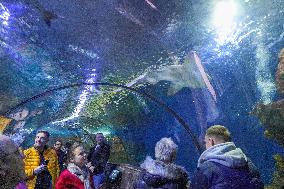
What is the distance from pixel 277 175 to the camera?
11.9 m

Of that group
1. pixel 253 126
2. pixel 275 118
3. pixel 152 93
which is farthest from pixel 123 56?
pixel 253 126

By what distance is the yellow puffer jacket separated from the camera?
22.7 feet

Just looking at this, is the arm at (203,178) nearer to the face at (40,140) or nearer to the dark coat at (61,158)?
the face at (40,140)

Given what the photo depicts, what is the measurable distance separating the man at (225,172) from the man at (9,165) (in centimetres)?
243

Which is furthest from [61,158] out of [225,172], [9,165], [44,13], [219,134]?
[9,165]

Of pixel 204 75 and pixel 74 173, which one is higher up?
pixel 204 75

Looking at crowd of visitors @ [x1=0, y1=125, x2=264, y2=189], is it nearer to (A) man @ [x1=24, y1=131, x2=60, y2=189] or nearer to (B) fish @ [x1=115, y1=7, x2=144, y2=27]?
(A) man @ [x1=24, y1=131, x2=60, y2=189]

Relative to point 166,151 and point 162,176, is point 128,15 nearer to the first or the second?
point 166,151

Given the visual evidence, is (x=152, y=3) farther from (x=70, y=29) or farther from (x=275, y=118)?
(x=275, y=118)

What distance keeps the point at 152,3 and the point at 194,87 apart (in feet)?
17.9

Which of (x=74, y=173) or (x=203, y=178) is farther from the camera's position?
(x=74, y=173)

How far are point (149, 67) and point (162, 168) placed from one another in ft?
16.3

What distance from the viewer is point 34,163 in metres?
7.19

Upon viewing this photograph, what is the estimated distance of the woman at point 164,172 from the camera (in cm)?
479
